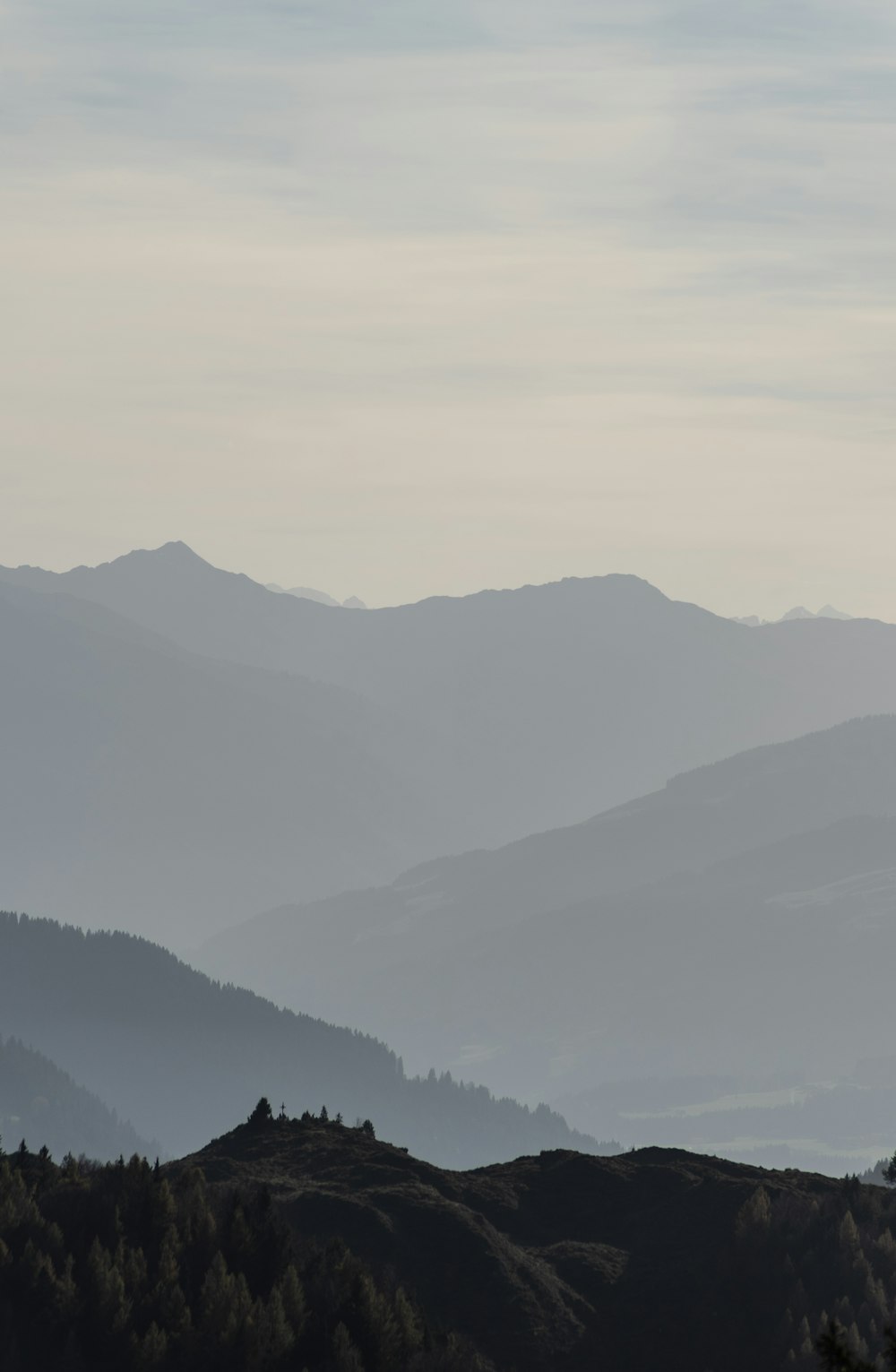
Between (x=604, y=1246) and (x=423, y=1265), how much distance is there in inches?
440

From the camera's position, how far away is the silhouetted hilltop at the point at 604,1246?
345 ft

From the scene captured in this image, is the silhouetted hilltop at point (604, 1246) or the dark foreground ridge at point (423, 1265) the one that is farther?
the silhouetted hilltop at point (604, 1246)

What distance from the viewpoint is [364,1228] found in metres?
112

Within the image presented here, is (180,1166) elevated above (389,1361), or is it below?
above

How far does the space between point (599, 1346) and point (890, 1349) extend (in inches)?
2542

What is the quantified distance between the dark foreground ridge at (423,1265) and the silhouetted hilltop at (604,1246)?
0.44 feet

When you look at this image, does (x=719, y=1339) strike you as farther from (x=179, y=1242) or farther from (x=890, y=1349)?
(x=890, y=1349)

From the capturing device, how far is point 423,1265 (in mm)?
109938

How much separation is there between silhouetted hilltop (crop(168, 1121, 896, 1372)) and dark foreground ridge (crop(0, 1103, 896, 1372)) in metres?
0.14

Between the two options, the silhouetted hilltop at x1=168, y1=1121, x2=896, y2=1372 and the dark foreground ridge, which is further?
the silhouetted hilltop at x1=168, y1=1121, x2=896, y2=1372

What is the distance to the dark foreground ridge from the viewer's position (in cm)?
9712

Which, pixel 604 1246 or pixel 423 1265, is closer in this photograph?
pixel 423 1265

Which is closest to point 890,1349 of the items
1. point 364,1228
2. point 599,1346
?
point 599,1346

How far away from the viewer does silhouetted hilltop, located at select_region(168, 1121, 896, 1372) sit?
105250mm
